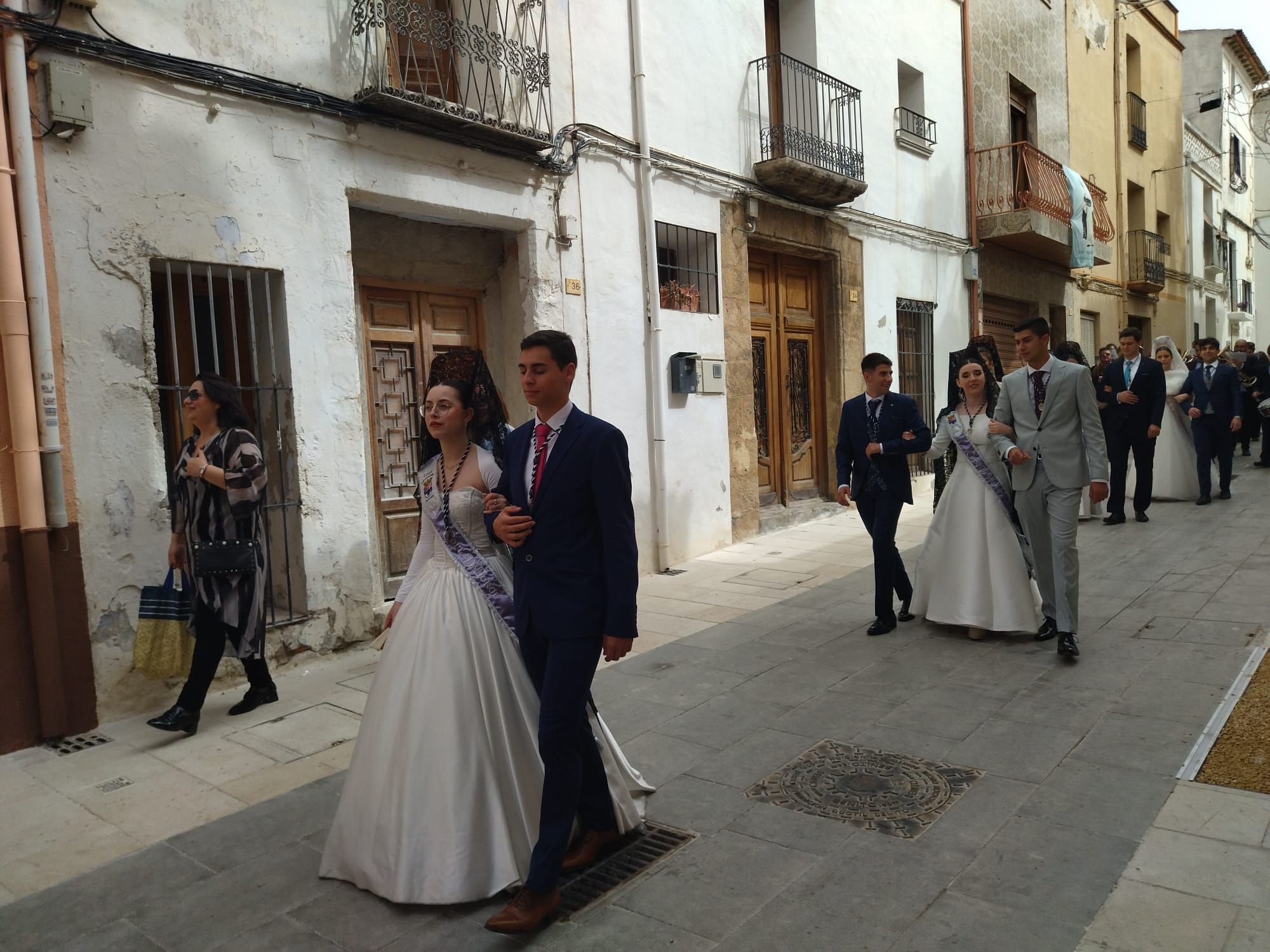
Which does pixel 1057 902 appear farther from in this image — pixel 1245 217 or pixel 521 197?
pixel 1245 217

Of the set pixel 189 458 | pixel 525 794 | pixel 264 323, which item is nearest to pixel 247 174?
pixel 264 323

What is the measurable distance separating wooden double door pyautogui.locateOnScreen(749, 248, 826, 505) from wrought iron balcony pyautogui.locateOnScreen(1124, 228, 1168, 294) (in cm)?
1192

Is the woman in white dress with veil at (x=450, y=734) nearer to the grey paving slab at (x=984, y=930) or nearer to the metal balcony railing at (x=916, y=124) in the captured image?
the grey paving slab at (x=984, y=930)

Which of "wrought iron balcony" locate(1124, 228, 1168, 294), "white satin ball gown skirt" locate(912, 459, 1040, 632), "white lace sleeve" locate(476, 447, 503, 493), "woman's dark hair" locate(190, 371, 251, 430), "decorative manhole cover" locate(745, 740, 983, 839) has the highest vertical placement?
"wrought iron balcony" locate(1124, 228, 1168, 294)

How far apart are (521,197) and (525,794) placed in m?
5.50

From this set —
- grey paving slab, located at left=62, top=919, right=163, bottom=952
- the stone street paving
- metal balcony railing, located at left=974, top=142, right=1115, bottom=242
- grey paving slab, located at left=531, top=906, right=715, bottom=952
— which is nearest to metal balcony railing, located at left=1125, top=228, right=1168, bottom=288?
metal balcony railing, located at left=974, top=142, right=1115, bottom=242

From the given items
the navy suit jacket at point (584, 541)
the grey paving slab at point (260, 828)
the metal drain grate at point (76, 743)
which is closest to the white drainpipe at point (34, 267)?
the metal drain grate at point (76, 743)

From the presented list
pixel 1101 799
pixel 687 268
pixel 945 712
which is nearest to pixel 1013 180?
pixel 687 268

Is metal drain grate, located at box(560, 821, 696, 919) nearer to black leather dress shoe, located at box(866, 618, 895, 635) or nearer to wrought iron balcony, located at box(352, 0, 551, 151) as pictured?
black leather dress shoe, located at box(866, 618, 895, 635)

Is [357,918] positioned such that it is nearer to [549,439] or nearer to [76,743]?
[549,439]

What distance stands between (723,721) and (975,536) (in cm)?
228

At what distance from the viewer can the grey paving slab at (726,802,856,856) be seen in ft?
10.6

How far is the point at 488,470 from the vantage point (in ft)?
10.7

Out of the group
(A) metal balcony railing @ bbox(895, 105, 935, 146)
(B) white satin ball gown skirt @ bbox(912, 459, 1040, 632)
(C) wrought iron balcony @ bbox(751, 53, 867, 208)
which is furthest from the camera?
(A) metal balcony railing @ bbox(895, 105, 935, 146)
